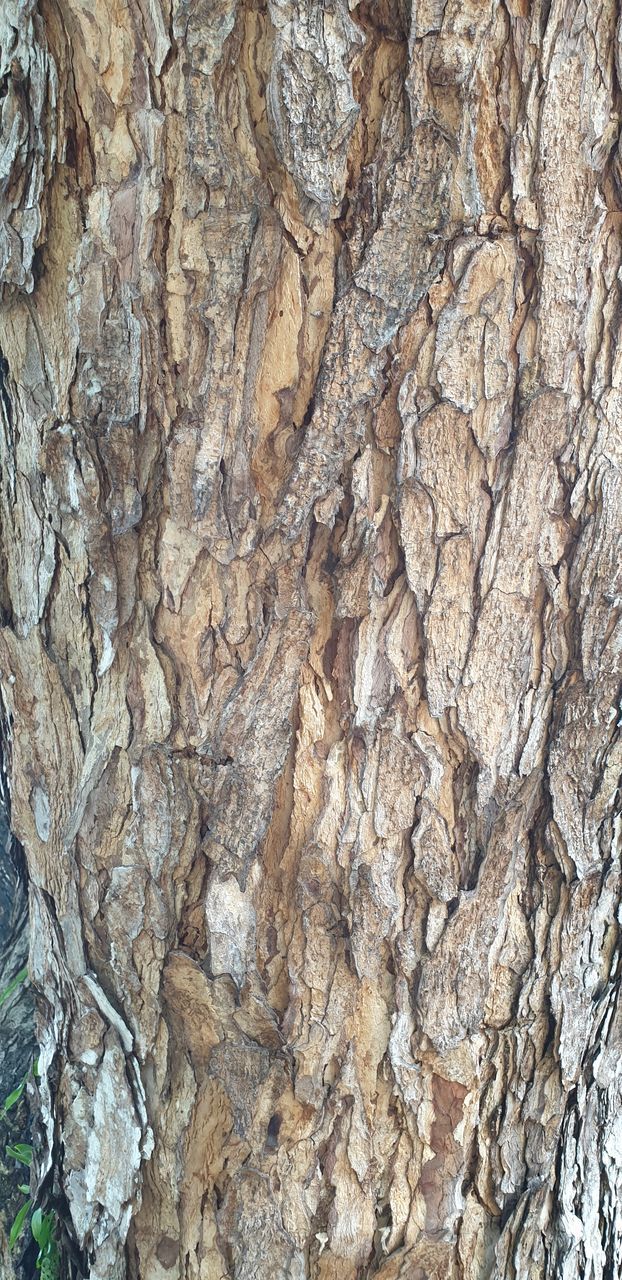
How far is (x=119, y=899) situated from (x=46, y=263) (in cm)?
83

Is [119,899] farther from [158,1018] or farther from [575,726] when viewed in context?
[575,726]

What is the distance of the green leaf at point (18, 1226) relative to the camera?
174cm

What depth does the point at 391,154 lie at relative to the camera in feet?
3.72

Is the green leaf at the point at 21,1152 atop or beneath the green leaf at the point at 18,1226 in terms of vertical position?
atop

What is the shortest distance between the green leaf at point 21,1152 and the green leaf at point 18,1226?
0.30 ft

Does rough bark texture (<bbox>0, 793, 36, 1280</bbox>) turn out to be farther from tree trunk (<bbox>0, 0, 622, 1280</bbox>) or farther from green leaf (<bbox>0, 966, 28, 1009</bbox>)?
tree trunk (<bbox>0, 0, 622, 1280</bbox>)

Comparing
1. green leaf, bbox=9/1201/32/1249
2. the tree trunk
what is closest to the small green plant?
green leaf, bbox=9/1201/32/1249

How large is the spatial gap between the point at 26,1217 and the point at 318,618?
123 centimetres

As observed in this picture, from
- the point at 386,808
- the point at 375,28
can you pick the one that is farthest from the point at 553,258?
the point at 386,808

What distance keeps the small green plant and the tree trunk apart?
19 centimetres

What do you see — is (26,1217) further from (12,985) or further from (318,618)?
(318,618)

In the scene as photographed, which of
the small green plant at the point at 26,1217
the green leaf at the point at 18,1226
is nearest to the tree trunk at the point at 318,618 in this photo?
the small green plant at the point at 26,1217

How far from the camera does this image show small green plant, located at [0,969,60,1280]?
5.32 ft

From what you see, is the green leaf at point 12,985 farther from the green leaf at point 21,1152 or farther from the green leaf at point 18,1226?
the green leaf at point 18,1226
